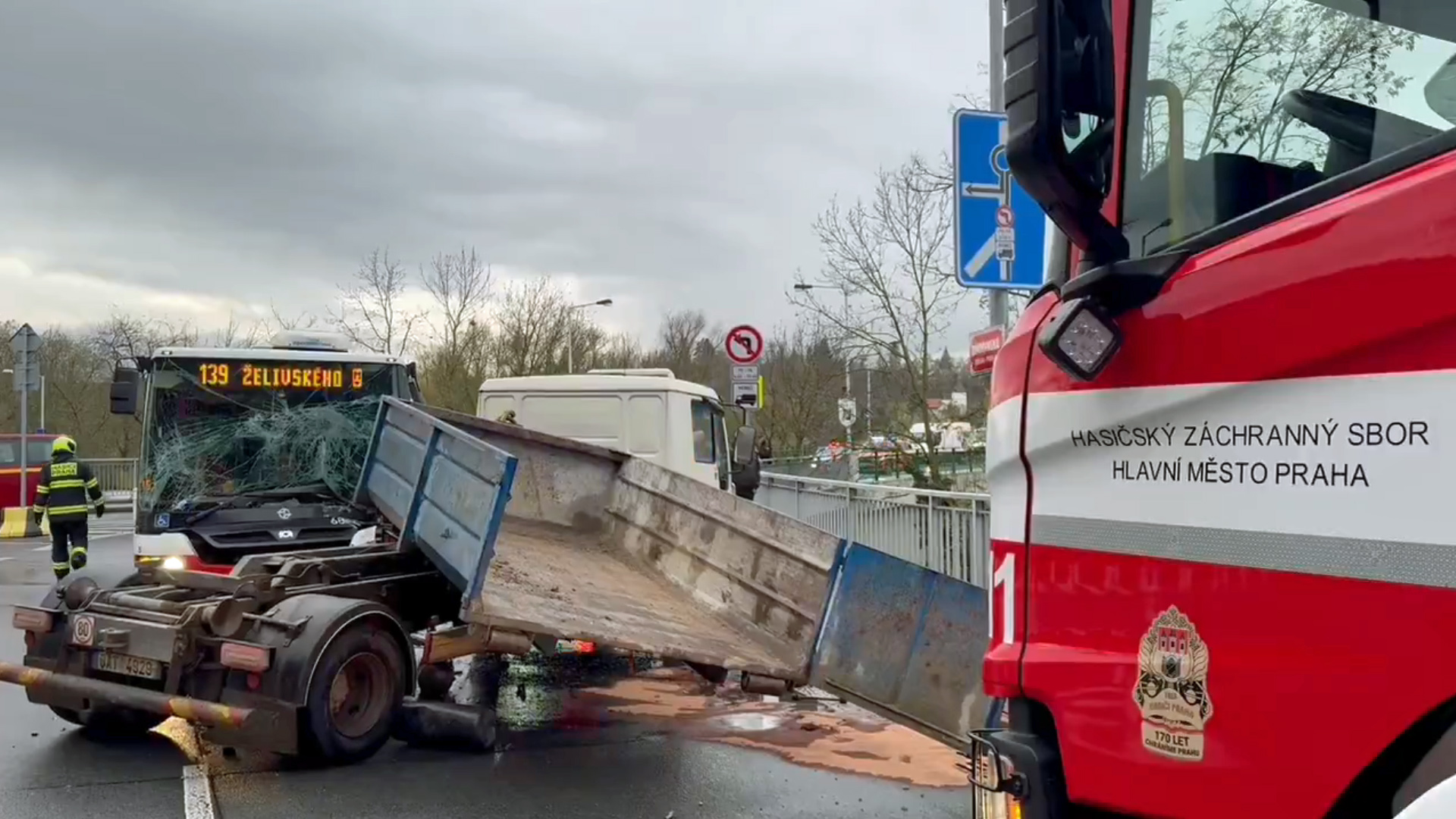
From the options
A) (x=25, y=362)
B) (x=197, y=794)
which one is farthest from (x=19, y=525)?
(x=197, y=794)

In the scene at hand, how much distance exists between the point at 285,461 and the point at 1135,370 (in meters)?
7.98

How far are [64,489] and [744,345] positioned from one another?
8060mm

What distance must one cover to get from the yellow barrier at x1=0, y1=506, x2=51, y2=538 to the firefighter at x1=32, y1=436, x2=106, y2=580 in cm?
799

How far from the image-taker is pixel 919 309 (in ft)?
53.0

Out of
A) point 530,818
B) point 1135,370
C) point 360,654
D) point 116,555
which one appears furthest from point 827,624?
point 116,555

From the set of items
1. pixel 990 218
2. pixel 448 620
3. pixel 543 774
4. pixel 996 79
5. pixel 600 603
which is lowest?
→ pixel 543 774

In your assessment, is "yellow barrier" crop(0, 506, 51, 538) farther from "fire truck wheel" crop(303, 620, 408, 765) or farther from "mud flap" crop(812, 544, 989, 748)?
"mud flap" crop(812, 544, 989, 748)

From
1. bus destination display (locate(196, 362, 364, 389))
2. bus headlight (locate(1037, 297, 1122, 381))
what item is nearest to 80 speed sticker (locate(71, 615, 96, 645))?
bus destination display (locate(196, 362, 364, 389))

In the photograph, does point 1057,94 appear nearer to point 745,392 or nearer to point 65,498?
point 745,392

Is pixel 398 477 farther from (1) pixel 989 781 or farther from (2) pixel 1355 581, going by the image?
(2) pixel 1355 581

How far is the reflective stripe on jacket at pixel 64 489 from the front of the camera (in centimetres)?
1245

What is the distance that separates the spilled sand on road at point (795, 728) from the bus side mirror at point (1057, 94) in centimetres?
428

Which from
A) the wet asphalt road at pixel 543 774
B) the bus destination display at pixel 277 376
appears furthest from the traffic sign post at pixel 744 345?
the wet asphalt road at pixel 543 774

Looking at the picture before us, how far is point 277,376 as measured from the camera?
9070 mm
